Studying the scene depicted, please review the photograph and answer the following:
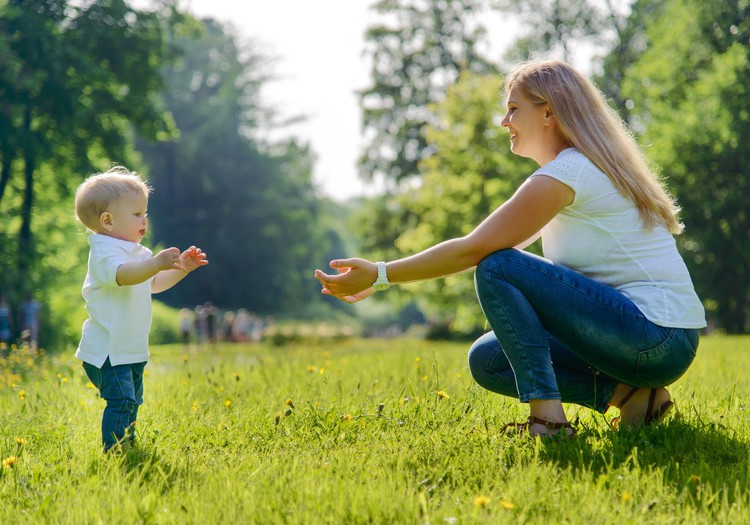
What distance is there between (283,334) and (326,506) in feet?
82.5

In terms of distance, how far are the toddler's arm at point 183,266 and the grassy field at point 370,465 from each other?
0.73m

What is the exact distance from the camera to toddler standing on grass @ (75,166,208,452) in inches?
148

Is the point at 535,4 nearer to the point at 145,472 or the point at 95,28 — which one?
the point at 95,28

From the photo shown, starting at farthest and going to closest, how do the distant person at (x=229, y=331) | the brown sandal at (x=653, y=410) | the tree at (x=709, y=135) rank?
the distant person at (x=229, y=331) → the tree at (x=709, y=135) → the brown sandal at (x=653, y=410)

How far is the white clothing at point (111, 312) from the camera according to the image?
151 inches

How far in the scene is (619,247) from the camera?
351 cm

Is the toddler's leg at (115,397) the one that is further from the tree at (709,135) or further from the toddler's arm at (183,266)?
the tree at (709,135)

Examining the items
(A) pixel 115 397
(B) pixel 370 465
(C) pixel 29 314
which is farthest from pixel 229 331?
(B) pixel 370 465

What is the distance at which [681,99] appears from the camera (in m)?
27.0

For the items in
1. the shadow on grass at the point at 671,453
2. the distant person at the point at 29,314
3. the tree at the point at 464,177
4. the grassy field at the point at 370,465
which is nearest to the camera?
the grassy field at the point at 370,465

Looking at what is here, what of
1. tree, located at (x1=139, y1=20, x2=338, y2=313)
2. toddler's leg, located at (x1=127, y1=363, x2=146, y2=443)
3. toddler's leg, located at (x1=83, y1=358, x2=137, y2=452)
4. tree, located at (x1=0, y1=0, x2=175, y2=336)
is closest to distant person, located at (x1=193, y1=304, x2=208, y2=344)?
tree, located at (x1=0, y1=0, x2=175, y2=336)

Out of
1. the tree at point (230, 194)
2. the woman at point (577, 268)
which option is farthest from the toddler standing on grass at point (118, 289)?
the tree at point (230, 194)

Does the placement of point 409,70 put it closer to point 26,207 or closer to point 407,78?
point 407,78

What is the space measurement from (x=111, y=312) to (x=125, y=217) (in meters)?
0.49
